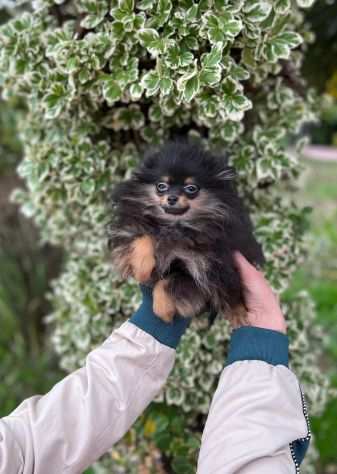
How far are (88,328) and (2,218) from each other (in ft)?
5.98

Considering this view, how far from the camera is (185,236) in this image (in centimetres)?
129

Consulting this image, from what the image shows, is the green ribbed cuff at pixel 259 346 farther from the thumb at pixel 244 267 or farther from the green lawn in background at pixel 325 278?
the green lawn in background at pixel 325 278

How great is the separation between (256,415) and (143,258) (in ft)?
1.48

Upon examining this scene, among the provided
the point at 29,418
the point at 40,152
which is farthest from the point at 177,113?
the point at 29,418

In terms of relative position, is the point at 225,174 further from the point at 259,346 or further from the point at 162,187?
the point at 259,346

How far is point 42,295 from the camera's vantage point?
3.36 meters

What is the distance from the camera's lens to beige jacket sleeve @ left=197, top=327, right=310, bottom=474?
1.04 metres

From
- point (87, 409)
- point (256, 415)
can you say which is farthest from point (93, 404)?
point (256, 415)

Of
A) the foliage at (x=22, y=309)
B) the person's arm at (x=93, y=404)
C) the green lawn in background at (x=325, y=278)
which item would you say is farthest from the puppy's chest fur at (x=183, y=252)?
the foliage at (x=22, y=309)

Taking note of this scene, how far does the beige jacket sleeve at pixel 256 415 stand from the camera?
1.04m

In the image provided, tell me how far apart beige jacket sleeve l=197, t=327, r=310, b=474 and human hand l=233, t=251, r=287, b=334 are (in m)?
0.04

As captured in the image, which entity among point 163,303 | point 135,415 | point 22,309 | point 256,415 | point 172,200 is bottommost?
point 22,309

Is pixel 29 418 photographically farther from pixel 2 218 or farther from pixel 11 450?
pixel 2 218

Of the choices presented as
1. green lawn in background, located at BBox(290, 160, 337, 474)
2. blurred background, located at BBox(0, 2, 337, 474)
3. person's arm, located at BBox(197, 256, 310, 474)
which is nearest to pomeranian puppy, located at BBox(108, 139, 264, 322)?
person's arm, located at BBox(197, 256, 310, 474)
